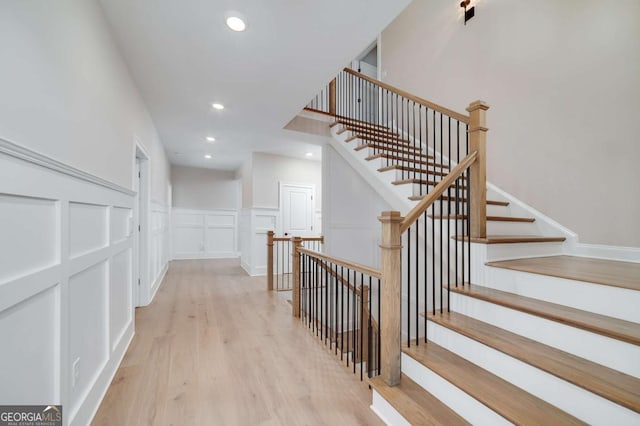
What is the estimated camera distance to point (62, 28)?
1.25 metres

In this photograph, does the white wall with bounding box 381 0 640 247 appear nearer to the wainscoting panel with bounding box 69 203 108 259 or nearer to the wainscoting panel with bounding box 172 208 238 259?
the wainscoting panel with bounding box 69 203 108 259

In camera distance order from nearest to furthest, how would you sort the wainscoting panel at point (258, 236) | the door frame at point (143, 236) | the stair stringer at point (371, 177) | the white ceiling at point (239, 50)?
the white ceiling at point (239, 50) → the stair stringer at point (371, 177) → the door frame at point (143, 236) → the wainscoting panel at point (258, 236)

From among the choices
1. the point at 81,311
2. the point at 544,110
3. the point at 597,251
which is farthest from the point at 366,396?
the point at 544,110

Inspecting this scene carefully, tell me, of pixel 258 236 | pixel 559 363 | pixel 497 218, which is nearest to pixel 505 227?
pixel 497 218

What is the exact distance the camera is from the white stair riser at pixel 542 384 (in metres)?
1.00

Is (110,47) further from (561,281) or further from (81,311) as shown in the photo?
(561,281)

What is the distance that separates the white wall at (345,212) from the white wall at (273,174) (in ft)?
4.68

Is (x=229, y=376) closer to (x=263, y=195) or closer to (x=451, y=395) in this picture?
(x=451, y=395)

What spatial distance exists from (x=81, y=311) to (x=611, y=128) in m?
4.09

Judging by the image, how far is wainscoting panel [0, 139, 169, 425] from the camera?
88cm

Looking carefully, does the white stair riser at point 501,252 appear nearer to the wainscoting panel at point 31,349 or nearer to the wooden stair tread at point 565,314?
the wooden stair tread at point 565,314

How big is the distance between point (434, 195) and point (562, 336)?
3.14 ft

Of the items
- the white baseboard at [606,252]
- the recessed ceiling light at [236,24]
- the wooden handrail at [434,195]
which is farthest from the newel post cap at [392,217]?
the white baseboard at [606,252]

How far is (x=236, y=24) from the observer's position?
6.14 ft
